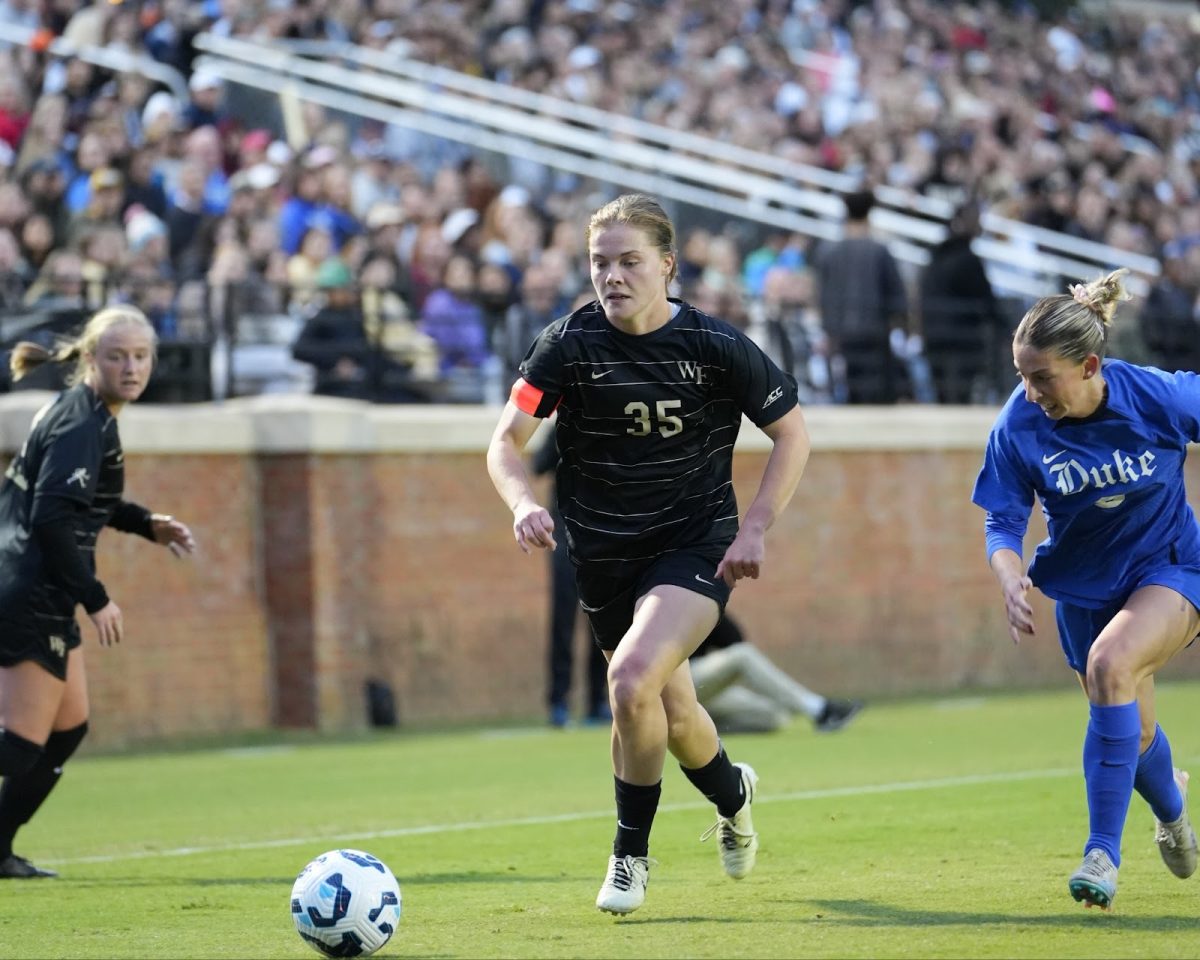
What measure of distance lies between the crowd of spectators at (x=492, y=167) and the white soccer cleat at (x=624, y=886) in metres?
8.66

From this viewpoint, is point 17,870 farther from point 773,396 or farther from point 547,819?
point 773,396

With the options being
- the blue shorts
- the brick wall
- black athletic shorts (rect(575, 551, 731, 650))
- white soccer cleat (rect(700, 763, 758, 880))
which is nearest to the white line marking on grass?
white soccer cleat (rect(700, 763, 758, 880))

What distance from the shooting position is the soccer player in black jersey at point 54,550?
8.10 meters

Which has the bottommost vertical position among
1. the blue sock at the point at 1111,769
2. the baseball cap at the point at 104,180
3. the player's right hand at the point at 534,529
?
the blue sock at the point at 1111,769

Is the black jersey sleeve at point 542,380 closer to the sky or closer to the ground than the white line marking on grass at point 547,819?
closer to the sky

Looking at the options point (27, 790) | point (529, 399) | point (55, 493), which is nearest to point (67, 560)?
point (55, 493)

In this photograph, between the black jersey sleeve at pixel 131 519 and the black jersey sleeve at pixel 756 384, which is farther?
the black jersey sleeve at pixel 131 519

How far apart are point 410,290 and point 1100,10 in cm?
2126

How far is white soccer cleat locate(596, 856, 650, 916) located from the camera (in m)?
6.80

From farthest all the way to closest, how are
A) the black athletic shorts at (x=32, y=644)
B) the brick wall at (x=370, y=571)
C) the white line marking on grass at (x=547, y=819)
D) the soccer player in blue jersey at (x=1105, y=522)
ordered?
the brick wall at (x=370, y=571)
the white line marking on grass at (x=547, y=819)
the black athletic shorts at (x=32, y=644)
the soccer player in blue jersey at (x=1105, y=522)

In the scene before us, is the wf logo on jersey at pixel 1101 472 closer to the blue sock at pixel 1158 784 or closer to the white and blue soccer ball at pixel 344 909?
the blue sock at pixel 1158 784

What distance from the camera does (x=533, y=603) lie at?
17.3 meters

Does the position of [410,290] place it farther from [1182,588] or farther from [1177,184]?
[1177,184]

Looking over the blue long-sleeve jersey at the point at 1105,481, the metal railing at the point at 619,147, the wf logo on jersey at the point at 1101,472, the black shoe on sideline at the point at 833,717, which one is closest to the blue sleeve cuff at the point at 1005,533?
the blue long-sleeve jersey at the point at 1105,481
